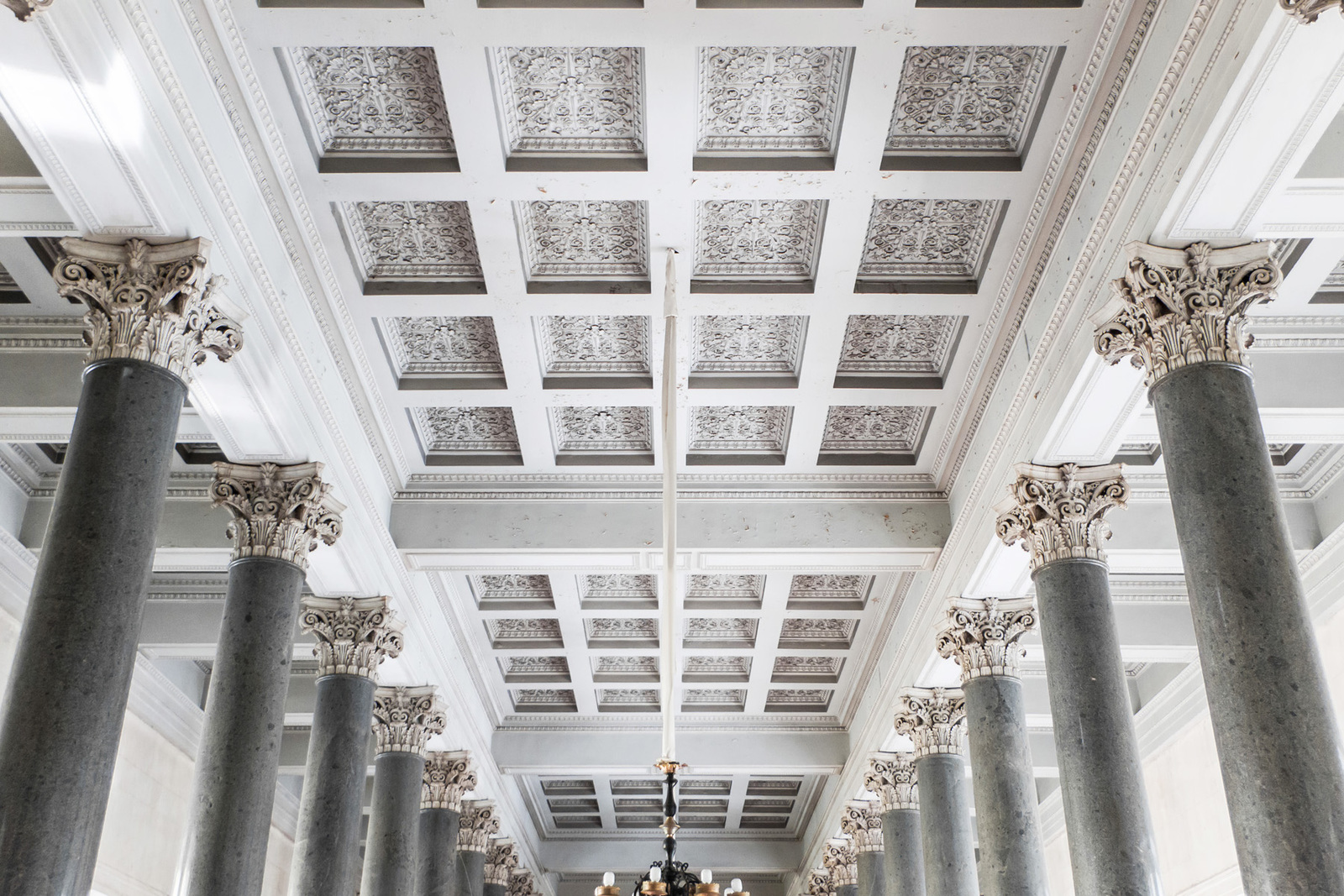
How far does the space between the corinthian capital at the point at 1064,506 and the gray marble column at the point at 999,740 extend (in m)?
2.30

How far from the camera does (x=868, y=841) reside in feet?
60.4

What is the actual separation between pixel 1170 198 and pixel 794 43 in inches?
100

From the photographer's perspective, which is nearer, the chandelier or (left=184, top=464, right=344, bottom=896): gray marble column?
(left=184, top=464, right=344, bottom=896): gray marble column

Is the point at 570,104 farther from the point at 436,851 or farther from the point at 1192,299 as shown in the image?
the point at 436,851

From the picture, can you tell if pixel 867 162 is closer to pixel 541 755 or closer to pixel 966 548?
pixel 966 548

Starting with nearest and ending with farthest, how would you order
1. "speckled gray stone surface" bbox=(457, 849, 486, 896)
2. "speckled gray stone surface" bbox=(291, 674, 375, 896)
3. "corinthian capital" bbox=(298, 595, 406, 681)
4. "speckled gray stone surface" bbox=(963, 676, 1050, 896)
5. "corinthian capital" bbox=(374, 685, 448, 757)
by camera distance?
"speckled gray stone surface" bbox=(963, 676, 1050, 896)
"speckled gray stone surface" bbox=(291, 674, 375, 896)
"corinthian capital" bbox=(298, 595, 406, 681)
"corinthian capital" bbox=(374, 685, 448, 757)
"speckled gray stone surface" bbox=(457, 849, 486, 896)

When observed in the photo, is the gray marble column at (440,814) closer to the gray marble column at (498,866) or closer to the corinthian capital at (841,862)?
the gray marble column at (498,866)

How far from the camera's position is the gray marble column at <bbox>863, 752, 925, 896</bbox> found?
1596 centimetres

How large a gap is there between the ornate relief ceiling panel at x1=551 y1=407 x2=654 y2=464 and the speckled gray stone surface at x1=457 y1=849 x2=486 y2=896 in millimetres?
9114

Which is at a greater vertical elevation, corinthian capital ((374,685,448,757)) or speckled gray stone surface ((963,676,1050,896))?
corinthian capital ((374,685,448,757))

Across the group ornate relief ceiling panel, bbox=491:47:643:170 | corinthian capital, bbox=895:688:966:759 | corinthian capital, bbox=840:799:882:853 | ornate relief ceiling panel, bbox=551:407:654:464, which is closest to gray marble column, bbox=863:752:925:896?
corinthian capital, bbox=840:799:882:853

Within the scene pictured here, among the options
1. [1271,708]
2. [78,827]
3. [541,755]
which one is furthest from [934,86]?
[541,755]

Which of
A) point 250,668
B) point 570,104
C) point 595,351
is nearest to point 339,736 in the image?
point 250,668

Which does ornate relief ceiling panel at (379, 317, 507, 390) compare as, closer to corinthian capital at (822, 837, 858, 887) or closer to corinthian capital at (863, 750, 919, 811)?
corinthian capital at (863, 750, 919, 811)
